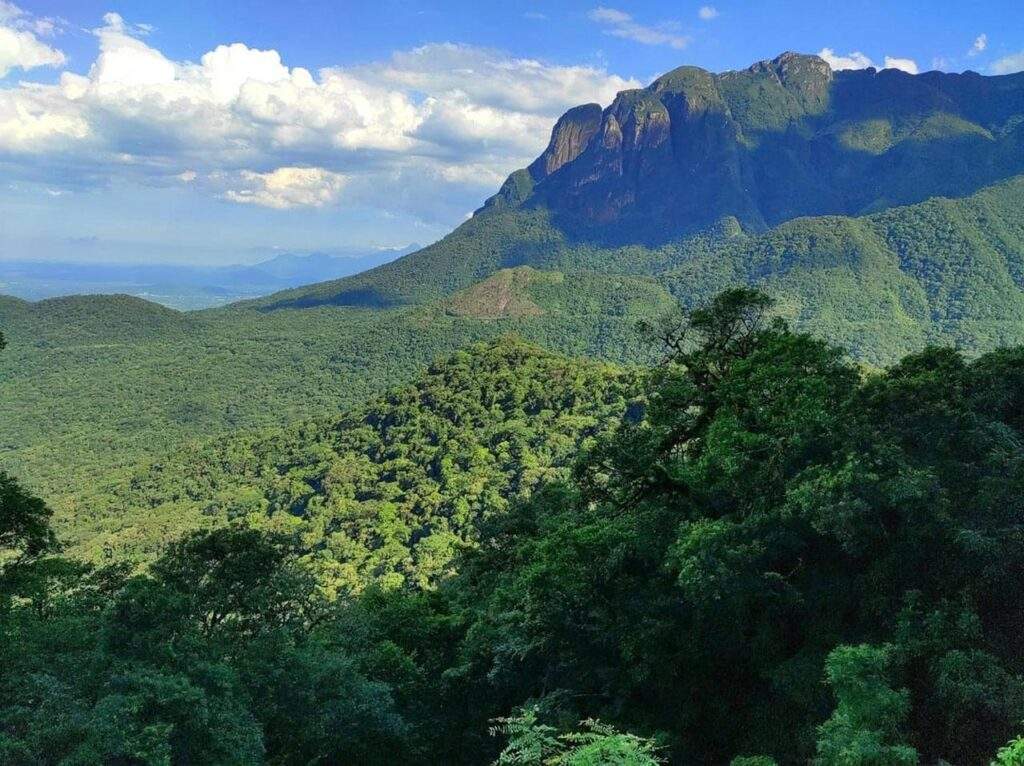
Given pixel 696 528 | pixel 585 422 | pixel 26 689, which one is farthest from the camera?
pixel 585 422

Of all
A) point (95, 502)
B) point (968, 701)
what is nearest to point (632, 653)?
point (968, 701)

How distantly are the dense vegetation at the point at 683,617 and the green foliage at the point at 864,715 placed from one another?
4cm

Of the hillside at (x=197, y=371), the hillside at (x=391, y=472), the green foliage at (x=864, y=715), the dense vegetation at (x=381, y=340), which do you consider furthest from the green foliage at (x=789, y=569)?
the dense vegetation at (x=381, y=340)

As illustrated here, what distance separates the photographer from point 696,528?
14609mm

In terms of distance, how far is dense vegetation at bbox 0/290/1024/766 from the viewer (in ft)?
34.6

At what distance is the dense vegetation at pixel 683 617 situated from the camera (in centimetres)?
1054

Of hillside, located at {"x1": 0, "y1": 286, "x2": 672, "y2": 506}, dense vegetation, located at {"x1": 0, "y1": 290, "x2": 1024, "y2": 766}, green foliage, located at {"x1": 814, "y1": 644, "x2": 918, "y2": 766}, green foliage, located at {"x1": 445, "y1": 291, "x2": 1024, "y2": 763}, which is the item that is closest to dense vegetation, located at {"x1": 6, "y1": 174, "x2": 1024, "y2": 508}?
hillside, located at {"x1": 0, "y1": 286, "x2": 672, "y2": 506}

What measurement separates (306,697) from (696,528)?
832 cm

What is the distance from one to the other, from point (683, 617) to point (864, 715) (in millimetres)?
5081

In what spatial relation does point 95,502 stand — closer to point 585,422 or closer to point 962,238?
point 585,422

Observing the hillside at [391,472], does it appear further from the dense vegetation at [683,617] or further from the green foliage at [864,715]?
the green foliage at [864,715]

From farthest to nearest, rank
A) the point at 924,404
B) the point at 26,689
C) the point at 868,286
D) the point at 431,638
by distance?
1. the point at 868,286
2. the point at 431,638
3. the point at 924,404
4. the point at 26,689

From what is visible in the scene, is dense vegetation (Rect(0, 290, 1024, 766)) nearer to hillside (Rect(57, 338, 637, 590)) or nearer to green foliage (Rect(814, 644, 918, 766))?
green foliage (Rect(814, 644, 918, 766))

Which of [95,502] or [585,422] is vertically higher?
[585,422]
